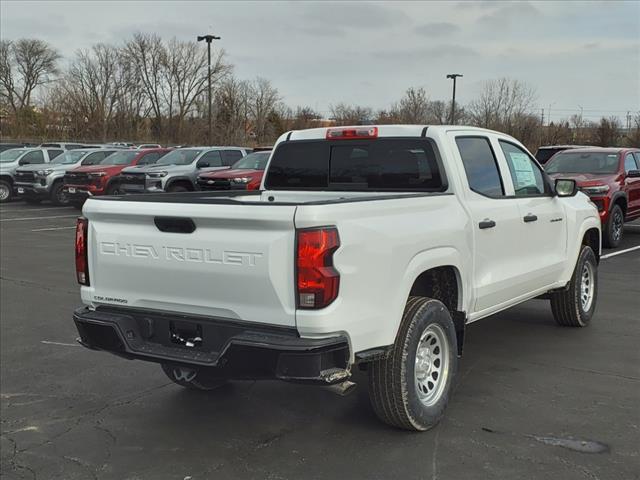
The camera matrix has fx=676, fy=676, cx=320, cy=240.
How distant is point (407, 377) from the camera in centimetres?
386

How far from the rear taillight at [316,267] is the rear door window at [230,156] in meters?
16.6

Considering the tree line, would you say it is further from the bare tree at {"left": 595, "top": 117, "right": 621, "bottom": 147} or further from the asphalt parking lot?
the asphalt parking lot

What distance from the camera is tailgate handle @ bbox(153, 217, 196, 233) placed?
3662 millimetres

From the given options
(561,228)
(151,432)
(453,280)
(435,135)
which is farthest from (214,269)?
(561,228)

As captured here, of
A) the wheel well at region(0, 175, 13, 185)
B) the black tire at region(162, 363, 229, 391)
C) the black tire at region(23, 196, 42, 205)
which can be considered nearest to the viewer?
the black tire at region(162, 363, 229, 391)

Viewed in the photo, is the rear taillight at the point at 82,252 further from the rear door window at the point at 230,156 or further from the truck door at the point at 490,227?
the rear door window at the point at 230,156

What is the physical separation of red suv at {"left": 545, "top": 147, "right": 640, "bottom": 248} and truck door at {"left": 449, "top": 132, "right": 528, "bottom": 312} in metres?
7.23

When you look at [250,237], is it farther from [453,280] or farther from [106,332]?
[453,280]

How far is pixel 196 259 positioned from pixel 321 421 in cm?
144

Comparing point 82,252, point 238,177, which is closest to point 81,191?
point 238,177

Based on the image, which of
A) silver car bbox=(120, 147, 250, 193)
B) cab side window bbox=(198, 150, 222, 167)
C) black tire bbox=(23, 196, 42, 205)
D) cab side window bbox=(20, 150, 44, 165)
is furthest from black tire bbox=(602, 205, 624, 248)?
cab side window bbox=(20, 150, 44, 165)

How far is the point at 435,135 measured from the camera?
4.75m

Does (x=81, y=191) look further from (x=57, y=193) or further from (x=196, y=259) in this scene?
(x=196, y=259)

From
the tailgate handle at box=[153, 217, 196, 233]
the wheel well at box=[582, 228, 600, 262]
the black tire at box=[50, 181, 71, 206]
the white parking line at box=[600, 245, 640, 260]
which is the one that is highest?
the tailgate handle at box=[153, 217, 196, 233]
